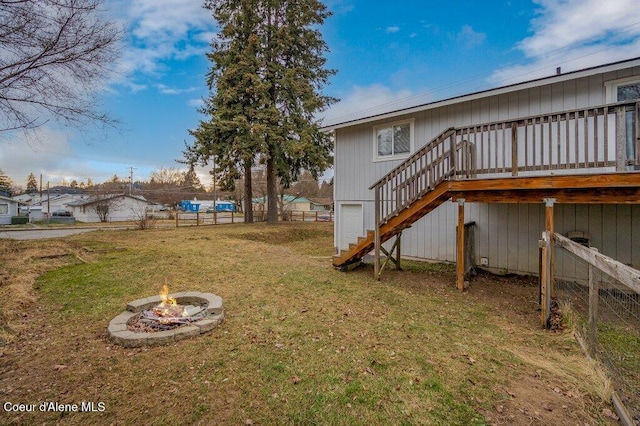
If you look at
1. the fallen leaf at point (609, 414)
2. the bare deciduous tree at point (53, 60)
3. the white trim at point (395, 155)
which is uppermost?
the bare deciduous tree at point (53, 60)

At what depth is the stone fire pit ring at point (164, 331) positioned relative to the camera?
375 cm

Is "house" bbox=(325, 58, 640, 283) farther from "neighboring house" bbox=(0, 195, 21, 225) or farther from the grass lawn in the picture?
"neighboring house" bbox=(0, 195, 21, 225)

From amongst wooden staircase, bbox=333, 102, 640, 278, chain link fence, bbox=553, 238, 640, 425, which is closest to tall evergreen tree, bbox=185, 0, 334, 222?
wooden staircase, bbox=333, 102, 640, 278

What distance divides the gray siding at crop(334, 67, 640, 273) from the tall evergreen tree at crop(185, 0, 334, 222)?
277 inches

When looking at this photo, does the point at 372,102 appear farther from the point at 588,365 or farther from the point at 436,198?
the point at 588,365

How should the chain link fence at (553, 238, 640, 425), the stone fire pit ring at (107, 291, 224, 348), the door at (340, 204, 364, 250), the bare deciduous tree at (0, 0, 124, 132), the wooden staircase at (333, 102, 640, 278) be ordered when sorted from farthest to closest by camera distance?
the door at (340, 204, 364, 250)
the bare deciduous tree at (0, 0, 124, 132)
the wooden staircase at (333, 102, 640, 278)
the stone fire pit ring at (107, 291, 224, 348)
the chain link fence at (553, 238, 640, 425)

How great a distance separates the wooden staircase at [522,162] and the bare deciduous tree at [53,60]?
28.6 ft

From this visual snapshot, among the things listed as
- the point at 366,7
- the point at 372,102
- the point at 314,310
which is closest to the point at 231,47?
the point at 366,7

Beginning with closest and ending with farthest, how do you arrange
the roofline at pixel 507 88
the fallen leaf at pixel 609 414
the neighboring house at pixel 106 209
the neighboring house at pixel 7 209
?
the fallen leaf at pixel 609 414, the roofline at pixel 507 88, the neighboring house at pixel 7 209, the neighboring house at pixel 106 209

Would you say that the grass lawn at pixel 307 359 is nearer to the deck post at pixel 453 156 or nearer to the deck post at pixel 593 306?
the deck post at pixel 593 306

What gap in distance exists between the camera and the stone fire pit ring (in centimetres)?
375

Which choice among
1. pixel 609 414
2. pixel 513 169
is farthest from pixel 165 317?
pixel 513 169

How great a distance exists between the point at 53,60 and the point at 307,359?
10.1 m

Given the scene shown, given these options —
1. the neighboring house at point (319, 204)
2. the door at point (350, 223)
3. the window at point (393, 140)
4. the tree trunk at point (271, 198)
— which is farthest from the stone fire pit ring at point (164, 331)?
the neighboring house at point (319, 204)
